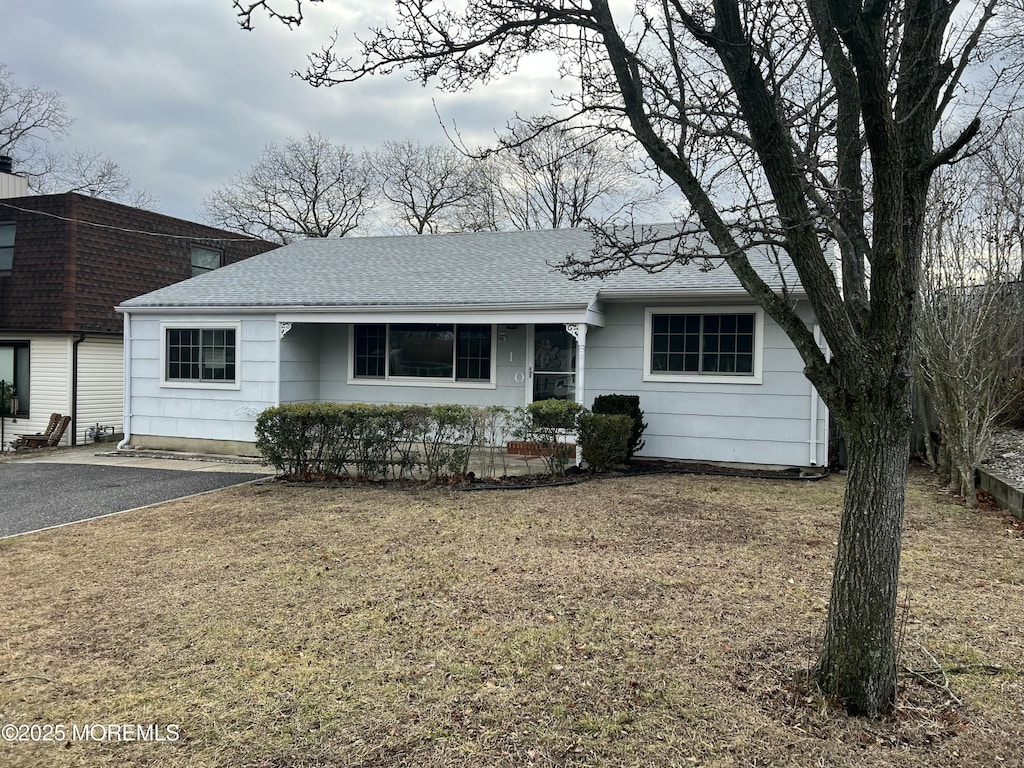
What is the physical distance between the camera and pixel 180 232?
57.3ft

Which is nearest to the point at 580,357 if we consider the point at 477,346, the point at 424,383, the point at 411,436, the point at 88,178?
the point at 477,346

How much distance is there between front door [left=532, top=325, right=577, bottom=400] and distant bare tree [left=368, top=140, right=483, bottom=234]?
20349mm

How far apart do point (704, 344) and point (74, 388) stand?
1354 cm

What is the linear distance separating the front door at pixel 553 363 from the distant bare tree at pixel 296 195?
2377cm

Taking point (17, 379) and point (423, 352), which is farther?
point (17, 379)

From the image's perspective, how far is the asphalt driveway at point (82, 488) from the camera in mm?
7426

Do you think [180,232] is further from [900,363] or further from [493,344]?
[900,363]

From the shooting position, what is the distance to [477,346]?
38.8ft

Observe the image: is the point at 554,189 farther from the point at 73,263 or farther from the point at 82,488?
the point at 82,488

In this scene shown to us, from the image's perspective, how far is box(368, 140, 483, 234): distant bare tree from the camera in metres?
30.9

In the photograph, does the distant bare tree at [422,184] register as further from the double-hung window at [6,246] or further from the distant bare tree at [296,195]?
the double-hung window at [6,246]

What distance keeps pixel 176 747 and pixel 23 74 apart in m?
34.6

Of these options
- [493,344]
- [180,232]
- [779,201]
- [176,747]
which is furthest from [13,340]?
[779,201]

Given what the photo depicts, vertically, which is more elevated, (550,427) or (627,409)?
(627,409)
